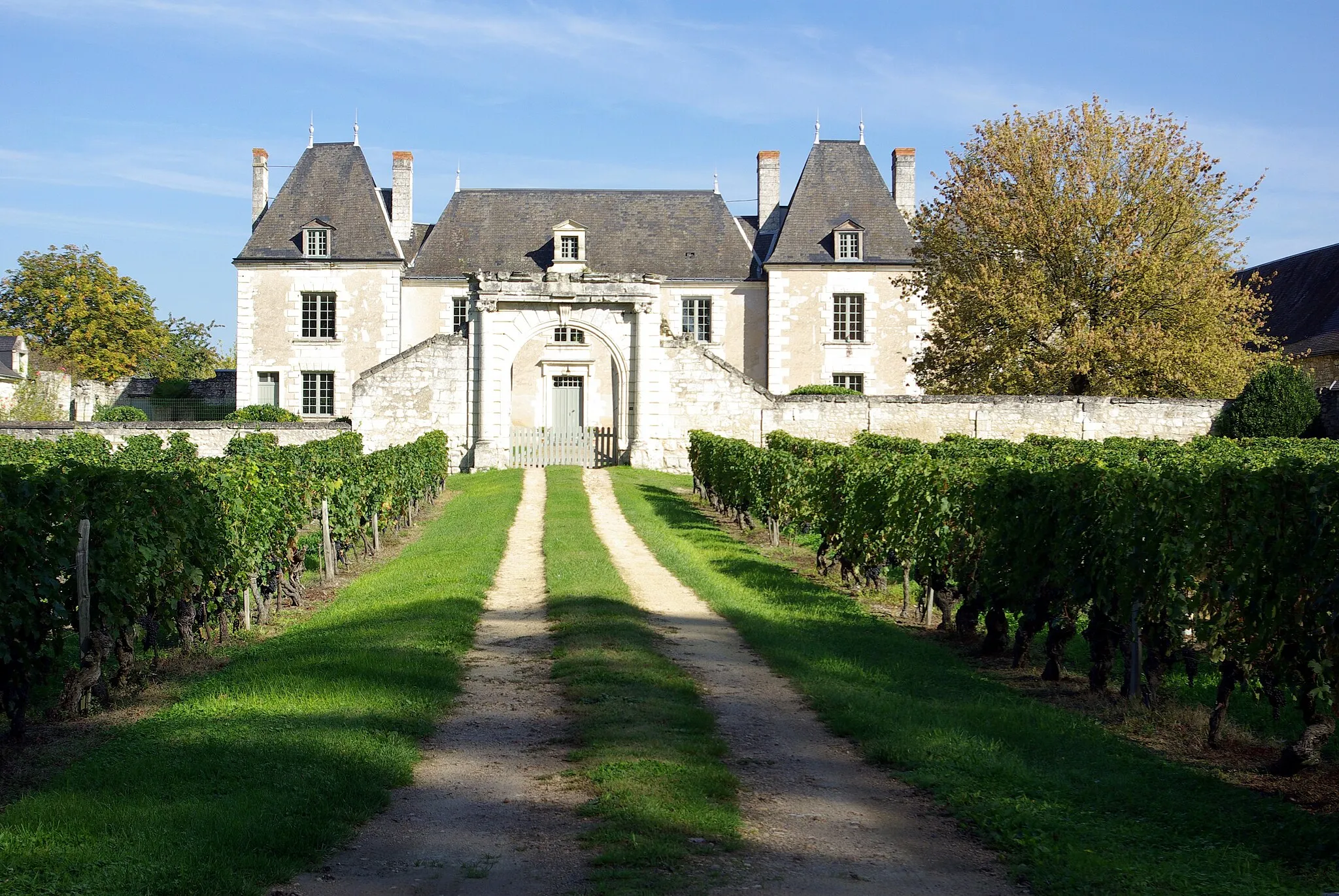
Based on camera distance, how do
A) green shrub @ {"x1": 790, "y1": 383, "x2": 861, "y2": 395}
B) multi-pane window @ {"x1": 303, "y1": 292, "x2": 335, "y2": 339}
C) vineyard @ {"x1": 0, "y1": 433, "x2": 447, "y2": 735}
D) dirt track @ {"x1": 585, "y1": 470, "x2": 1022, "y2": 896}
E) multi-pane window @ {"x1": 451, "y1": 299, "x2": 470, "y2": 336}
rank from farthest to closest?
multi-pane window @ {"x1": 451, "y1": 299, "x2": 470, "y2": 336} < multi-pane window @ {"x1": 303, "y1": 292, "x2": 335, "y2": 339} < green shrub @ {"x1": 790, "y1": 383, "x2": 861, "y2": 395} < vineyard @ {"x1": 0, "y1": 433, "x2": 447, "y2": 735} < dirt track @ {"x1": 585, "y1": 470, "x2": 1022, "y2": 896}

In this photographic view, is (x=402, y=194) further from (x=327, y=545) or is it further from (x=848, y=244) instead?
(x=327, y=545)

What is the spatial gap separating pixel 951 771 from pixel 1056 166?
27140mm

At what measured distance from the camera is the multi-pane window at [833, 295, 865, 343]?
37281 mm

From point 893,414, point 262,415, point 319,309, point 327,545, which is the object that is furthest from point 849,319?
point 327,545

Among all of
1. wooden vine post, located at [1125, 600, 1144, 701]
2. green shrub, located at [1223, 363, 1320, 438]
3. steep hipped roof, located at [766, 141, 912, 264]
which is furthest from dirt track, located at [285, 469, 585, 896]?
steep hipped roof, located at [766, 141, 912, 264]

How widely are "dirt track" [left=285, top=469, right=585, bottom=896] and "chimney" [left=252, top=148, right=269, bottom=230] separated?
3459 centimetres

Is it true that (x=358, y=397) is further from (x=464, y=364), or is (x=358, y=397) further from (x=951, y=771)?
(x=951, y=771)

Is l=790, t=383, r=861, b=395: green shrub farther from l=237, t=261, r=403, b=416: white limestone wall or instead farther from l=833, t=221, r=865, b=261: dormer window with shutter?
l=237, t=261, r=403, b=416: white limestone wall

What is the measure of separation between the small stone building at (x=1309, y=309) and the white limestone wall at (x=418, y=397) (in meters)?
21.8

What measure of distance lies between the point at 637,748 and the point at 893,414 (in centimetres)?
2500

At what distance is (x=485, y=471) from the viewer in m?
28.2

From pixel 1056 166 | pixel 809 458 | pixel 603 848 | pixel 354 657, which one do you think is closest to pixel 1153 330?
pixel 1056 166

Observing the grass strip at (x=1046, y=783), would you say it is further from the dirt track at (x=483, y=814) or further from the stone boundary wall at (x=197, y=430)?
the stone boundary wall at (x=197, y=430)

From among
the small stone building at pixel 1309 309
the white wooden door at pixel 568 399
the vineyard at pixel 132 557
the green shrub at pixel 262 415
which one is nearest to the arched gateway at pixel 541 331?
the green shrub at pixel 262 415
